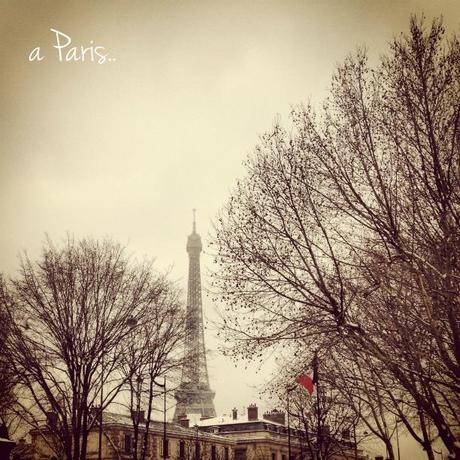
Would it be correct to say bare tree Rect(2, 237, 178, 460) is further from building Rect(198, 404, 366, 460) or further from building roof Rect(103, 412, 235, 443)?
building Rect(198, 404, 366, 460)

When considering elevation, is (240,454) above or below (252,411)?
below

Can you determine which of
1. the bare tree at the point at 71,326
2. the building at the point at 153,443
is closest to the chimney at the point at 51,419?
the bare tree at the point at 71,326

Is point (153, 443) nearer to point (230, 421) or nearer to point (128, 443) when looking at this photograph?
point (128, 443)

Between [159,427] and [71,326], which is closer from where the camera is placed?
[71,326]

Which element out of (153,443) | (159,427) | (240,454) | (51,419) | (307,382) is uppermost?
(307,382)

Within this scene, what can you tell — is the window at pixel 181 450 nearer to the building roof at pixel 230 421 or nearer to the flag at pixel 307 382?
the building roof at pixel 230 421

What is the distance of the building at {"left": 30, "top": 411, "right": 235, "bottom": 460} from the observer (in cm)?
3659

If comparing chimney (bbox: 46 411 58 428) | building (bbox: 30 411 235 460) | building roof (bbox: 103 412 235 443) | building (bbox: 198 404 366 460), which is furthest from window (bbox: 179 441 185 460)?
chimney (bbox: 46 411 58 428)

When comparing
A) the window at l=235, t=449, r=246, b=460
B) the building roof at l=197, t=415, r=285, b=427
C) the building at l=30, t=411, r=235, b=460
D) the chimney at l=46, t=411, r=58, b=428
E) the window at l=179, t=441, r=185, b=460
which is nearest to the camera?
the chimney at l=46, t=411, r=58, b=428

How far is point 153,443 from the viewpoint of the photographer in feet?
132

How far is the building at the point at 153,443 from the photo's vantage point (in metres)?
36.6

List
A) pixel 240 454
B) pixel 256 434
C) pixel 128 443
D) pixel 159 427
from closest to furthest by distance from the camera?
pixel 128 443 → pixel 159 427 → pixel 240 454 → pixel 256 434

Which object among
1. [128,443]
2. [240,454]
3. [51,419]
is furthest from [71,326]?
[240,454]

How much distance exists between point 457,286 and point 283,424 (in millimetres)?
48365
